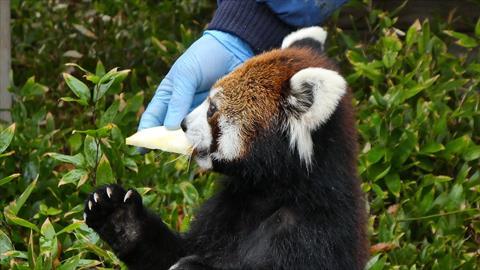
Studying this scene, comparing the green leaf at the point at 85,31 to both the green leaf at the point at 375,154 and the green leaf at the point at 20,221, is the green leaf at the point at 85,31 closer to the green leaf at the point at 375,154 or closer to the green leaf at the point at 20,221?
the green leaf at the point at 375,154

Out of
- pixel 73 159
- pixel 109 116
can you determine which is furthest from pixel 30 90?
pixel 73 159

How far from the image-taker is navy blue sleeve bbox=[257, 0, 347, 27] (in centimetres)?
413

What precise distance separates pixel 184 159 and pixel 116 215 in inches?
30.8

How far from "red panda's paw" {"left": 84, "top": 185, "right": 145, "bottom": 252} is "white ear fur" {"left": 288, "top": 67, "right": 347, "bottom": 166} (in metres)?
0.72

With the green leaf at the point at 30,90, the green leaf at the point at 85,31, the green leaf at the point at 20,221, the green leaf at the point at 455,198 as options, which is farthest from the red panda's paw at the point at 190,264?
the green leaf at the point at 85,31

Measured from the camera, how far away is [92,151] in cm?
441

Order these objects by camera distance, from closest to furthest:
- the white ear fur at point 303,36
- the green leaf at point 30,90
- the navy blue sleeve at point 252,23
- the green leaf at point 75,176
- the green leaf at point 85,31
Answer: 1. the white ear fur at point 303,36
2. the navy blue sleeve at point 252,23
3. the green leaf at point 75,176
4. the green leaf at point 30,90
5. the green leaf at point 85,31

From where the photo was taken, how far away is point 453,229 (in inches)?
193

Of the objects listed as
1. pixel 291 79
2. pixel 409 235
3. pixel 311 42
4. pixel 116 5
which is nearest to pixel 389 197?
pixel 409 235

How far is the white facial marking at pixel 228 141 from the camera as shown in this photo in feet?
11.4

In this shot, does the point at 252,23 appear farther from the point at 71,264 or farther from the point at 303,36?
the point at 71,264

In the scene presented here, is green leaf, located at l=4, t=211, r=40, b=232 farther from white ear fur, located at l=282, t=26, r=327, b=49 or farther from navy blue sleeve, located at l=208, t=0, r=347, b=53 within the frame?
white ear fur, located at l=282, t=26, r=327, b=49

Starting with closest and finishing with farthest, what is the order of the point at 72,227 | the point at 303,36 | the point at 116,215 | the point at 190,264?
the point at 190,264 < the point at 116,215 < the point at 303,36 < the point at 72,227

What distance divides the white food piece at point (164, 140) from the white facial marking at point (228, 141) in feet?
0.45
